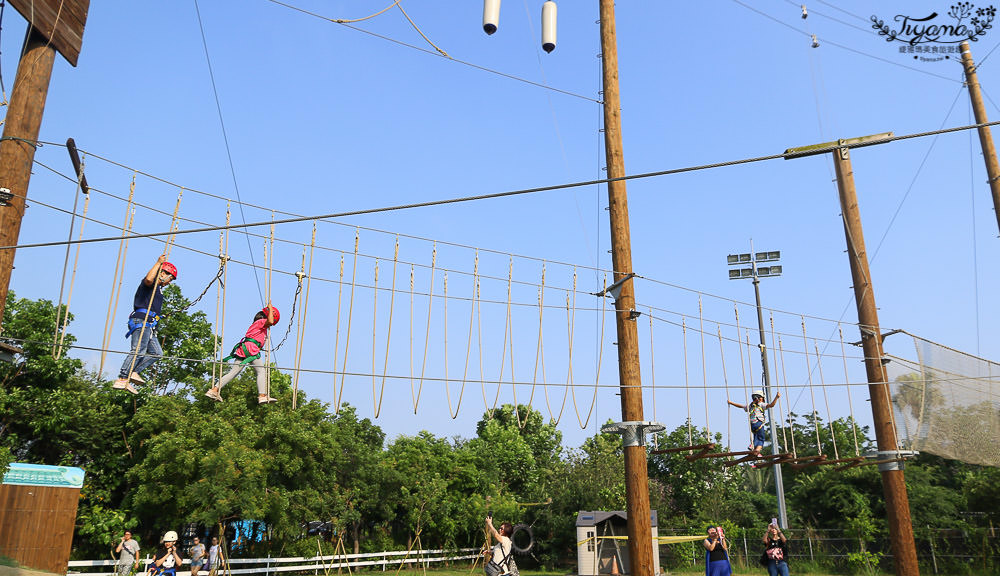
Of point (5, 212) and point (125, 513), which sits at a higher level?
point (5, 212)

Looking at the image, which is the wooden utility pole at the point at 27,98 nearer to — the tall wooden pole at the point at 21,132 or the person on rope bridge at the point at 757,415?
the tall wooden pole at the point at 21,132

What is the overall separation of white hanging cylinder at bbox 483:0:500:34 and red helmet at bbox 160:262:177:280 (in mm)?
3773

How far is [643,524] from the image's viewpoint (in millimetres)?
7555

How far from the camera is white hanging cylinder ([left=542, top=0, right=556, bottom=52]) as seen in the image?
21.0ft

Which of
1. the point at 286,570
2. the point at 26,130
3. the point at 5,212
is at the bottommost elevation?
the point at 286,570

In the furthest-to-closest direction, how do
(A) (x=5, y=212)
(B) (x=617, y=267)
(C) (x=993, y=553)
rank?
(C) (x=993, y=553) → (B) (x=617, y=267) → (A) (x=5, y=212)

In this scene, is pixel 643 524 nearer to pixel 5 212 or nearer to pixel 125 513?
pixel 5 212

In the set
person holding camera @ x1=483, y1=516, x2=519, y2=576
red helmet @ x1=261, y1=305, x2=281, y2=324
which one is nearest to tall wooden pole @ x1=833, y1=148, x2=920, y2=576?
person holding camera @ x1=483, y1=516, x2=519, y2=576

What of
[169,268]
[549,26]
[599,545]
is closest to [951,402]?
[549,26]

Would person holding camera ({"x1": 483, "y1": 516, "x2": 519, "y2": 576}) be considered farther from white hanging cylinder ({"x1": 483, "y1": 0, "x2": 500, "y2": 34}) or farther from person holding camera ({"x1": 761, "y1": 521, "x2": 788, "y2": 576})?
white hanging cylinder ({"x1": 483, "y1": 0, "x2": 500, "y2": 34})

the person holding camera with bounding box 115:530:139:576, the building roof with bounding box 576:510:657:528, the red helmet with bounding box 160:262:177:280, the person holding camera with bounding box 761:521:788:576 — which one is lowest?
the person holding camera with bounding box 115:530:139:576

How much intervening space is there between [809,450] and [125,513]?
30547 mm

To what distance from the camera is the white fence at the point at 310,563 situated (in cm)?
1688

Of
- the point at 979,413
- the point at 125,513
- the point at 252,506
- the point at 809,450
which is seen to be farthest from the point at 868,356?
the point at 809,450
